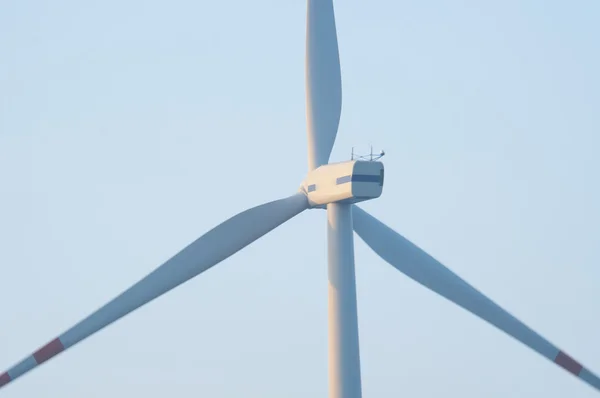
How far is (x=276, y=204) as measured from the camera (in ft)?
240

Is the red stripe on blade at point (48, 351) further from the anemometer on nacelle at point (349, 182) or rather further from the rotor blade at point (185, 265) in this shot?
the anemometer on nacelle at point (349, 182)

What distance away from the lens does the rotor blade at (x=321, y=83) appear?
250ft

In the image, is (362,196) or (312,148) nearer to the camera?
(362,196)

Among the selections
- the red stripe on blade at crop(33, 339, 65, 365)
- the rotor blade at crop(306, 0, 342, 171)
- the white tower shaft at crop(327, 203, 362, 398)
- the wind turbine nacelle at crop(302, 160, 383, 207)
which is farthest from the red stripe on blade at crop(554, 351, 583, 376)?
the red stripe on blade at crop(33, 339, 65, 365)

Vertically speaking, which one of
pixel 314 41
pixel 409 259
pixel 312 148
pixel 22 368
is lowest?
pixel 22 368

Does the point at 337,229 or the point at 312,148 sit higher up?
the point at 312,148

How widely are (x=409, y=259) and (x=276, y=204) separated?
6.48m

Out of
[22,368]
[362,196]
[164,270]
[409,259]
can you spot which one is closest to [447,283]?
[409,259]

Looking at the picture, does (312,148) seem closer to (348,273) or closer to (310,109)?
(310,109)

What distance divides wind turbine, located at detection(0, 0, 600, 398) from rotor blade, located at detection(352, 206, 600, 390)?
4 cm

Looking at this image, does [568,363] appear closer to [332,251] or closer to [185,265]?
[332,251]

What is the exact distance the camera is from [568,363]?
245 feet

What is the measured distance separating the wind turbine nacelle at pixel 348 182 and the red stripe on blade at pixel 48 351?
42.6ft

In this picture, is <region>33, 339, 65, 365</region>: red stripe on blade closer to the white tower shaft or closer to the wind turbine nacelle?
the white tower shaft
